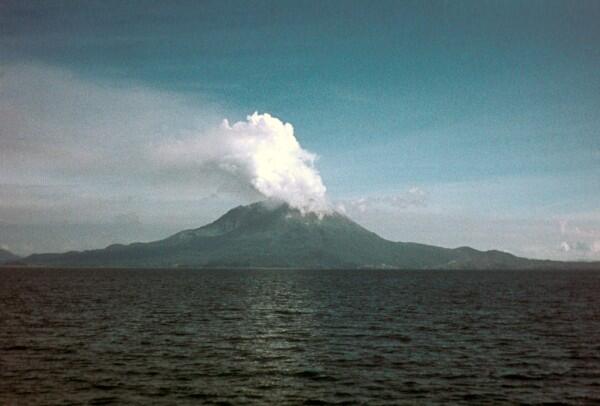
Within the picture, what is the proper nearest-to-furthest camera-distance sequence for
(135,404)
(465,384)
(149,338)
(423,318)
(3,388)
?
(135,404), (3,388), (465,384), (149,338), (423,318)

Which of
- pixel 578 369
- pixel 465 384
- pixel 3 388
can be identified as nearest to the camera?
pixel 3 388

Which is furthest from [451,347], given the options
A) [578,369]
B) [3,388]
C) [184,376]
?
[3,388]

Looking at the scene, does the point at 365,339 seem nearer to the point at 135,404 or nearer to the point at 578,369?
the point at 578,369

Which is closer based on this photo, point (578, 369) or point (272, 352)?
point (578, 369)

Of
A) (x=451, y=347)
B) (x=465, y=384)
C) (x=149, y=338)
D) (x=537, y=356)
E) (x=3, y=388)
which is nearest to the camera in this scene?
(x=3, y=388)

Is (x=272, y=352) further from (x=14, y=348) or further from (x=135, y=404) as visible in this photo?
(x=14, y=348)

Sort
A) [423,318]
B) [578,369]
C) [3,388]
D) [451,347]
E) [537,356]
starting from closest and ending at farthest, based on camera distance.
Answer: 1. [3,388]
2. [578,369]
3. [537,356]
4. [451,347]
5. [423,318]

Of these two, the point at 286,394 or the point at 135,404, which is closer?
the point at 135,404

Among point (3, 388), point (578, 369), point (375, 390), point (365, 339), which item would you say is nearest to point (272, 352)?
point (365, 339)
